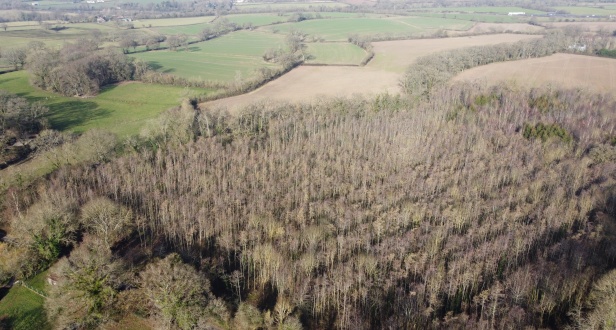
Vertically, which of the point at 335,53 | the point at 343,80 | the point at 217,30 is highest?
the point at 217,30

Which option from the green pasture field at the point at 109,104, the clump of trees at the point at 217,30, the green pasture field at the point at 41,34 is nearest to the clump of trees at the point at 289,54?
the green pasture field at the point at 109,104

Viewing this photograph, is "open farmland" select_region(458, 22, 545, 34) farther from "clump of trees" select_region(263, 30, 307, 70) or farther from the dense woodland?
the dense woodland

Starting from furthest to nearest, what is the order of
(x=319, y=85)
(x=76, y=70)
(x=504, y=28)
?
(x=504, y=28) < (x=319, y=85) < (x=76, y=70)

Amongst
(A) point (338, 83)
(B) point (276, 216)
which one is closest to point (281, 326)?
(B) point (276, 216)

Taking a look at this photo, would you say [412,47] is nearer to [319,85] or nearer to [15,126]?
[319,85]

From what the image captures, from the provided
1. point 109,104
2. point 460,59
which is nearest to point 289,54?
point 460,59

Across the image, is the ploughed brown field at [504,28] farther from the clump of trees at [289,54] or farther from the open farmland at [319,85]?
the open farmland at [319,85]
